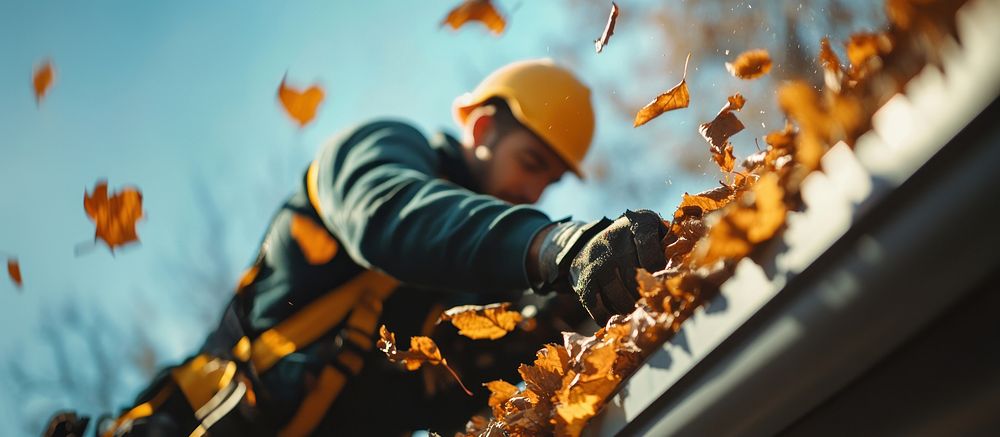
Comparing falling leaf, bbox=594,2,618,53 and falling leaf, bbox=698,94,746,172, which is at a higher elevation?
falling leaf, bbox=594,2,618,53

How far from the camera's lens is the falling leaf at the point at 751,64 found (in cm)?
109

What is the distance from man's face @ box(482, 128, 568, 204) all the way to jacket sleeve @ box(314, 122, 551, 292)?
0.33 m

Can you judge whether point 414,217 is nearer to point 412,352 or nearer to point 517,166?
point 412,352

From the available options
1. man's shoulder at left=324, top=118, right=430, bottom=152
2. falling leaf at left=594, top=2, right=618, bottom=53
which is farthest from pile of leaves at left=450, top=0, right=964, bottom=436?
man's shoulder at left=324, top=118, right=430, bottom=152

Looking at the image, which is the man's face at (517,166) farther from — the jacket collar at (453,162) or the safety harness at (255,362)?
the safety harness at (255,362)

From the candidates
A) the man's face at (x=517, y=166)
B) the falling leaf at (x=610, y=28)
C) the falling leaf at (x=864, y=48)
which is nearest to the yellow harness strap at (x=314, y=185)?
the man's face at (x=517, y=166)

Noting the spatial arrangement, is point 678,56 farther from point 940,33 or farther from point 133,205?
point 133,205

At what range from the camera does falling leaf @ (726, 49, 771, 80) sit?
1089mm

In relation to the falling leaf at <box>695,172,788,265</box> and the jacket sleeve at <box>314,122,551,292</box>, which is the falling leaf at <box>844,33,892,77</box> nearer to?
the falling leaf at <box>695,172,788,265</box>

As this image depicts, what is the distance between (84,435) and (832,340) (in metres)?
1.97

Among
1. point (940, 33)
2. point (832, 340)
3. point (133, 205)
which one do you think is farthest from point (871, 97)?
point (133, 205)

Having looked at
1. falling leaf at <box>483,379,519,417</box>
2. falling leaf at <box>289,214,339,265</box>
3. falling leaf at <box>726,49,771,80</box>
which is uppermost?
falling leaf at <box>289,214,339,265</box>

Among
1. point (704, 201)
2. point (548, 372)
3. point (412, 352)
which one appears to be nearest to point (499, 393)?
point (548, 372)

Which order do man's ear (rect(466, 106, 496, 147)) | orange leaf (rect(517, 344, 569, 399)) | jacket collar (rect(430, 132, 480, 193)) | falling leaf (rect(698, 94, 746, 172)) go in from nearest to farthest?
orange leaf (rect(517, 344, 569, 399)) → falling leaf (rect(698, 94, 746, 172)) → jacket collar (rect(430, 132, 480, 193)) → man's ear (rect(466, 106, 496, 147))
